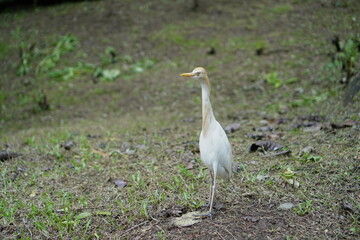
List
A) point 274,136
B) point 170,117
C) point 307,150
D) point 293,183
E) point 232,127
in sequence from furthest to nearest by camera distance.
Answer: point 170,117 < point 232,127 < point 274,136 < point 307,150 < point 293,183

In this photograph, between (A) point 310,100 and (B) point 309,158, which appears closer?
(B) point 309,158

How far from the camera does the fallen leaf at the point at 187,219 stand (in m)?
2.83

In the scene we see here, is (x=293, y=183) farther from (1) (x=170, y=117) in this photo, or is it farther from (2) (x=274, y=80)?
(2) (x=274, y=80)

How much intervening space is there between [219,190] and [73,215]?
1.35 meters

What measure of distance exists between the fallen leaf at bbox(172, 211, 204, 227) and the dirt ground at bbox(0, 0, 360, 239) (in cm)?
6

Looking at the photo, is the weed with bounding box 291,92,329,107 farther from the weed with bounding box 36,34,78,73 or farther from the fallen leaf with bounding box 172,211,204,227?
the weed with bounding box 36,34,78,73

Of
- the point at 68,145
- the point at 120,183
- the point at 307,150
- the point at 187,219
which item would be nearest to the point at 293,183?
the point at 307,150

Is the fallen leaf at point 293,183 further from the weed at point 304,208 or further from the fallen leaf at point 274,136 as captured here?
the fallen leaf at point 274,136

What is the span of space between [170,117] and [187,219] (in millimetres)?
4142

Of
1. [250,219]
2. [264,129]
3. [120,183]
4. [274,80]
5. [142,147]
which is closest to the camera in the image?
[250,219]

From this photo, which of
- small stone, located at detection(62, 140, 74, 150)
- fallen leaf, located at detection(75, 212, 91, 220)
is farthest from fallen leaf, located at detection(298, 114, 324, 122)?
fallen leaf, located at detection(75, 212, 91, 220)

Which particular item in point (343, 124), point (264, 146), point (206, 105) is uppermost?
point (206, 105)

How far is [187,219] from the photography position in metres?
2.92

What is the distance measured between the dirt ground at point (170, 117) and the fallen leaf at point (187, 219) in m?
0.06
